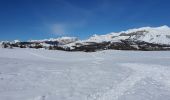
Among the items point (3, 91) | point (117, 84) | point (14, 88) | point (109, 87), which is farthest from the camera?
point (117, 84)

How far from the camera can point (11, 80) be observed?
52.4 ft

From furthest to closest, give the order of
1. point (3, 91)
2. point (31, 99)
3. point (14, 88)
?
point (14, 88)
point (3, 91)
point (31, 99)

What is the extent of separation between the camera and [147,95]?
13.4 m

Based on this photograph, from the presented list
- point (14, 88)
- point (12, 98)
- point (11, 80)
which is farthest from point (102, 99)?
point (11, 80)

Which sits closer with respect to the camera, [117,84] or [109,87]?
[109,87]

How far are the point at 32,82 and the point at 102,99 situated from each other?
220 inches

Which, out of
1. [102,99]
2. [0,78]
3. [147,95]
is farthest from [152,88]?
[0,78]

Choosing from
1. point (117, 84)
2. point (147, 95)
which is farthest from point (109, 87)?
point (147, 95)

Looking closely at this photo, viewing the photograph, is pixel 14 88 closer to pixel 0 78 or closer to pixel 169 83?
pixel 0 78

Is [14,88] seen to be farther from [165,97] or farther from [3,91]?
[165,97]

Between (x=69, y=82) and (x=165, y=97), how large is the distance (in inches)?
238

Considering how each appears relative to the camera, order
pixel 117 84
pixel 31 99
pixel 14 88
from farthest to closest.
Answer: pixel 117 84, pixel 14 88, pixel 31 99

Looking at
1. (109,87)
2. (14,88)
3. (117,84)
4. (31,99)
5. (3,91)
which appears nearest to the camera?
(31,99)

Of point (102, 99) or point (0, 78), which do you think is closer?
point (102, 99)
